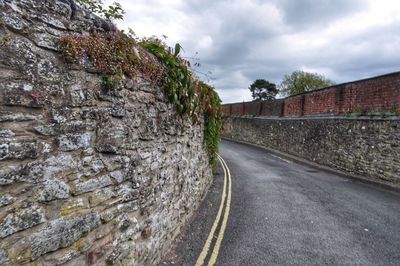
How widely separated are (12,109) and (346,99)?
1709 centimetres

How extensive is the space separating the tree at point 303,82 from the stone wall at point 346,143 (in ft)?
76.2

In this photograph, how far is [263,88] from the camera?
6994cm

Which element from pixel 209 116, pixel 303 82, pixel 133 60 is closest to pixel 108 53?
pixel 133 60

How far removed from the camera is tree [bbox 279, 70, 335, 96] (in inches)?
1800

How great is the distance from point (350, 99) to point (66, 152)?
16330 millimetres

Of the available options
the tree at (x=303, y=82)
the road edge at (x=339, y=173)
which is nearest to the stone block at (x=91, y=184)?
the road edge at (x=339, y=173)

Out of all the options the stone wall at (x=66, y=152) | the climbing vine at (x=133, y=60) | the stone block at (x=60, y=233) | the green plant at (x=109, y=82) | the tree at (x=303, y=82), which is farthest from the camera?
the tree at (x=303, y=82)

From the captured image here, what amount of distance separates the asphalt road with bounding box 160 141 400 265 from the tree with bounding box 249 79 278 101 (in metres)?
58.3

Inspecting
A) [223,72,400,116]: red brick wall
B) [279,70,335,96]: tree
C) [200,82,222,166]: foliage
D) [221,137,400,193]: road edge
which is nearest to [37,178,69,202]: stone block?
[200,82,222,166]: foliage

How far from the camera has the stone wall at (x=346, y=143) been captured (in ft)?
42.4

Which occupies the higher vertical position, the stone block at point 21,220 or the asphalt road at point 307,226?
the stone block at point 21,220

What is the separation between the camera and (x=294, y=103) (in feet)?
77.2

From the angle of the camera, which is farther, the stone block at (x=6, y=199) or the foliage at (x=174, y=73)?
the foliage at (x=174, y=73)

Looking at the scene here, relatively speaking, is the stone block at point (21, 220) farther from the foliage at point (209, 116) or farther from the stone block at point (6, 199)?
the foliage at point (209, 116)
